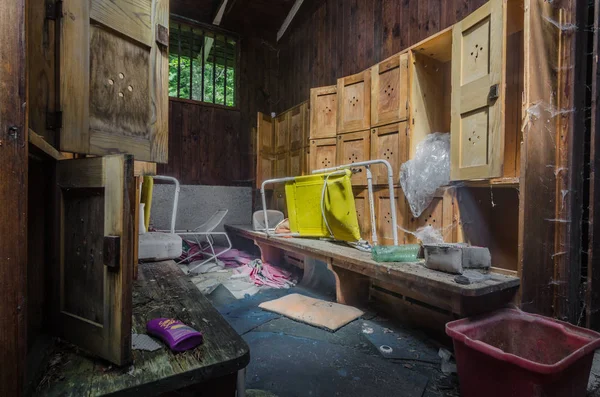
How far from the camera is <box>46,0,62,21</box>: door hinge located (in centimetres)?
91

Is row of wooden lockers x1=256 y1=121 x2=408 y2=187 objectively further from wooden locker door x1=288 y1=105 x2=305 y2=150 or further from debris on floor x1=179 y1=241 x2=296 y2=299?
debris on floor x1=179 y1=241 x2=296 y2=299

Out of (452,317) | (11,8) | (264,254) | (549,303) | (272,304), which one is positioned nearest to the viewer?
(11,8)

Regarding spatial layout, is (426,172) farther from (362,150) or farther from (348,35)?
(348,35)

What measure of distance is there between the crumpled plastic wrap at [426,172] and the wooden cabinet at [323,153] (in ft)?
3.67

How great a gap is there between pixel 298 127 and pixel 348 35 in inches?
54.4

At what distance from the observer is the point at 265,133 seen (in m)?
5.30

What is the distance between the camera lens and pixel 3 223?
0.65 meters

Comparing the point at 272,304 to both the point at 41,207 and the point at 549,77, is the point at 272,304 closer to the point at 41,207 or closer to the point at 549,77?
the point at 41,207

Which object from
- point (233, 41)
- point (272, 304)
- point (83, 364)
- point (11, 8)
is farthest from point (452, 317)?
point (233, 41)

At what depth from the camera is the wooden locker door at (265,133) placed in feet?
17.2

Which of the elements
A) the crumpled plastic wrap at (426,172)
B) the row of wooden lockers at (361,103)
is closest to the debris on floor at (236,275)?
the crumpled plastic wrap at (426,172)

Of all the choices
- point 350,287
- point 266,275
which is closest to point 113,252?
point 350,287

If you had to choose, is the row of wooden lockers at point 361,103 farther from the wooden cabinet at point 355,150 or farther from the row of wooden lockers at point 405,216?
the row of wooden lockers at point 405,216

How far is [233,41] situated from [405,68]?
4360 mm
